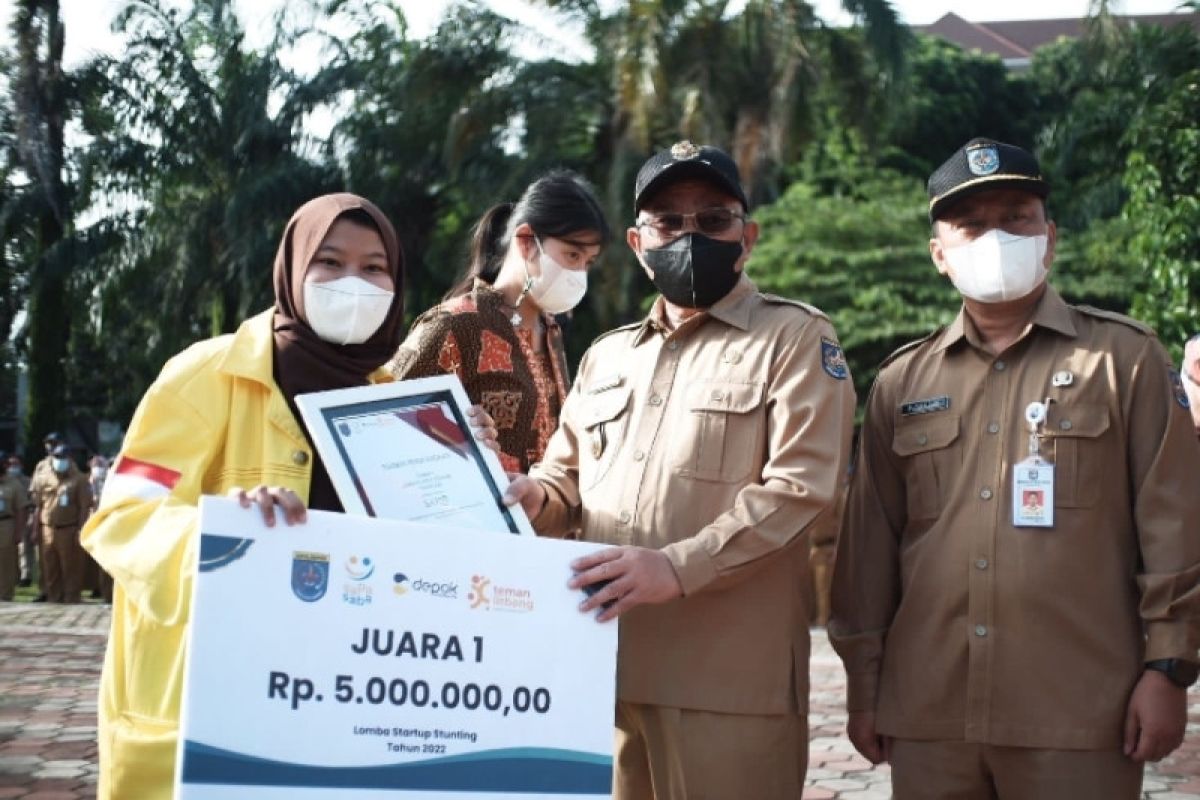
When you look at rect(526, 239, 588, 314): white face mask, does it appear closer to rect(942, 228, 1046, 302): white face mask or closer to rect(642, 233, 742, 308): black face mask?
rect(642, 233, 742, 308): black face mask

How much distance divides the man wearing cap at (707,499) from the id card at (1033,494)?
0.40m

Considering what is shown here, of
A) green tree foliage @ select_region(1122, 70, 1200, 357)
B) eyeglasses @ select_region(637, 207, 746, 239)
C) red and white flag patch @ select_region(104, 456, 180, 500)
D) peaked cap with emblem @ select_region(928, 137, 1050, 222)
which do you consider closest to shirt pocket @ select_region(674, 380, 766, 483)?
eyeglasses @ select_region(637, 207, 746, 239)

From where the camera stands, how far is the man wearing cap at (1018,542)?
9.68ft

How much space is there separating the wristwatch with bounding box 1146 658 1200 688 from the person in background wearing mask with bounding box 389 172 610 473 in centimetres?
170

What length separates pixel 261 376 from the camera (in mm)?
2799

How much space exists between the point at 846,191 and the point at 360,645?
21.1 metres

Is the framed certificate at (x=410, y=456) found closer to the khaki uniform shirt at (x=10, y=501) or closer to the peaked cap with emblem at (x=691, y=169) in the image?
the peaked cap with emblem at (x=691, y=169)

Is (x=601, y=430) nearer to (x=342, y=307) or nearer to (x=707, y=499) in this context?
(x=707, y=499)

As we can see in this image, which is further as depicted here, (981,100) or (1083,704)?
(981,100)

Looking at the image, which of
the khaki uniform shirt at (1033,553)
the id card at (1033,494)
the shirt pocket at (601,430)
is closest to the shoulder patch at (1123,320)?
the khaki uniform shirt at (1033,553)

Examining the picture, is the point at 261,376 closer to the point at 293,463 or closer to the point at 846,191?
the point at 293,463

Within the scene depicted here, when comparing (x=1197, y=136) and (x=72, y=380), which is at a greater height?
(x=1197, y=136)

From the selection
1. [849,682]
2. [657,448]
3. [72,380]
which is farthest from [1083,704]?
[72,380]

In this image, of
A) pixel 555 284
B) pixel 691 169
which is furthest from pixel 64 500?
pixel 691 169
